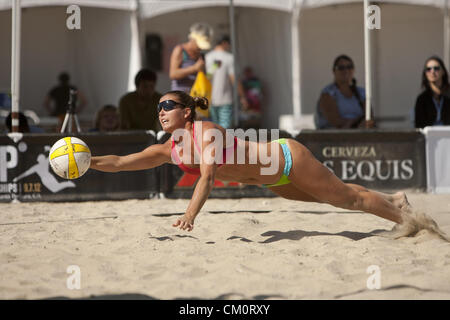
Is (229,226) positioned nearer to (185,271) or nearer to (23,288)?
(185,271)

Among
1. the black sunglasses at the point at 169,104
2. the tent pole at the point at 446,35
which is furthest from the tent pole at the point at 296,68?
the black sunglasses at the point at 169,104

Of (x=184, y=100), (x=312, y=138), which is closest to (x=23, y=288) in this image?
(x=184, y=100)

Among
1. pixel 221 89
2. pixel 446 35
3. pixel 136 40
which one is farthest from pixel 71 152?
pixel 446 35

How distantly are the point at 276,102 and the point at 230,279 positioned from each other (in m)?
8.94

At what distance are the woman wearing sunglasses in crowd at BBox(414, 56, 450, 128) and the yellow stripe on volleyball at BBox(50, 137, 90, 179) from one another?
15.7 ft

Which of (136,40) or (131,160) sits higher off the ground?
(136,40)

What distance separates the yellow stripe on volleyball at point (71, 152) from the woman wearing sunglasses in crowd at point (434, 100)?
4.79 metres

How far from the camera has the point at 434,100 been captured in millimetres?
8164

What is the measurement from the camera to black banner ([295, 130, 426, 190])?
7.58m

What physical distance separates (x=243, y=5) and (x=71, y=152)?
7.22 m

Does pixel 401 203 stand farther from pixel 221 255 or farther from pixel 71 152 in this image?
pixel 71 152

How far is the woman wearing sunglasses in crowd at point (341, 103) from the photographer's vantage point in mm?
8164

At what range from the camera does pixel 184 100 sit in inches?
191

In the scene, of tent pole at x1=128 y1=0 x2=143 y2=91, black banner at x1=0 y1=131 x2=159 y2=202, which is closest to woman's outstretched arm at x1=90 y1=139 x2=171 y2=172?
black banner at x1=0 y1=131 x2=159 y2=202
